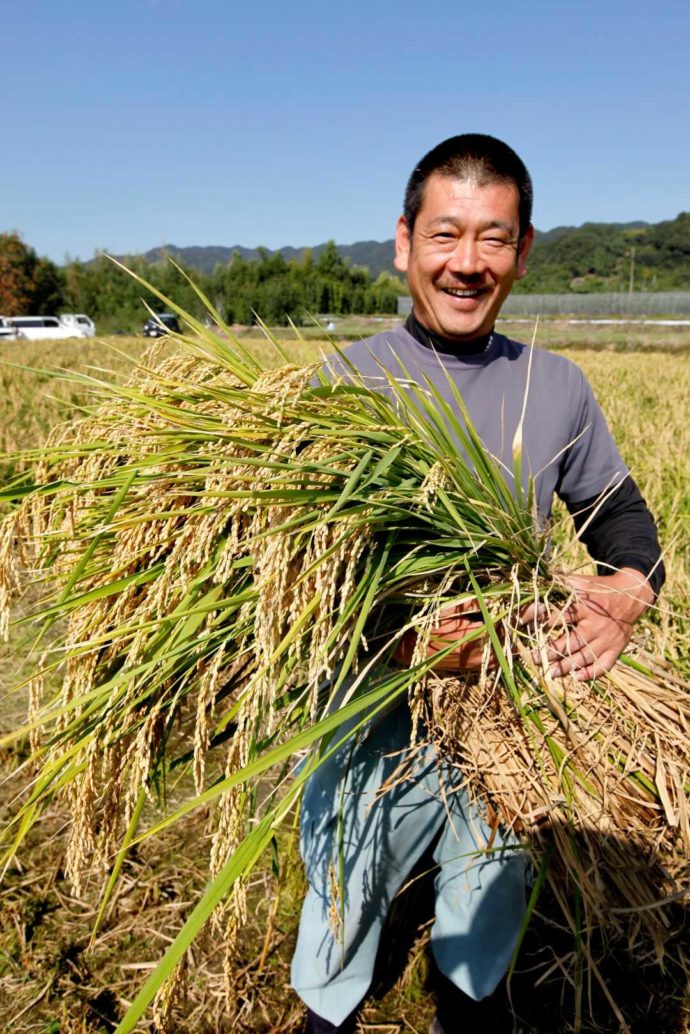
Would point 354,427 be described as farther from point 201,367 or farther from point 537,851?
point 537,851

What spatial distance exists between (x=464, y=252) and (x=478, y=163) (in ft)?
0.66

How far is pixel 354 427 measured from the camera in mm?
1197

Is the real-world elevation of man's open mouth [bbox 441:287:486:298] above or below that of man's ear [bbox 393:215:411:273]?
below

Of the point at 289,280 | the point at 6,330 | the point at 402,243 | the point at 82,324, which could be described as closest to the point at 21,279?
the point at 82,324

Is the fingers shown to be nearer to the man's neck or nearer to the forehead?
the man's neck

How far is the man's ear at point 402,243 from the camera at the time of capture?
6.35 feet

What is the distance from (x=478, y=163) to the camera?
167 centimetres

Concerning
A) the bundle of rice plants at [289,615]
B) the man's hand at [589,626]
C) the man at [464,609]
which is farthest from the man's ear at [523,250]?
the man's hand at [589,626]

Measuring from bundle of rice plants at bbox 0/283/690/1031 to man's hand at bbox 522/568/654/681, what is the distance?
39mm

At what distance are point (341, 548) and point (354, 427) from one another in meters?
0.23

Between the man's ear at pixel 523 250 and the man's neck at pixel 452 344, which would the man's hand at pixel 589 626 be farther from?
the man's ear at pixel 523 250

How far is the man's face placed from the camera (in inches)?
66.5

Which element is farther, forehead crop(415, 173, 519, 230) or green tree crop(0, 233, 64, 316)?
green tree crop(0, 233, 64, 316)

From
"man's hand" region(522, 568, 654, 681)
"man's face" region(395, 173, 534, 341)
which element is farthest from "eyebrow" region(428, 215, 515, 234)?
"man's hand" region(522, 568, 654, 681)
